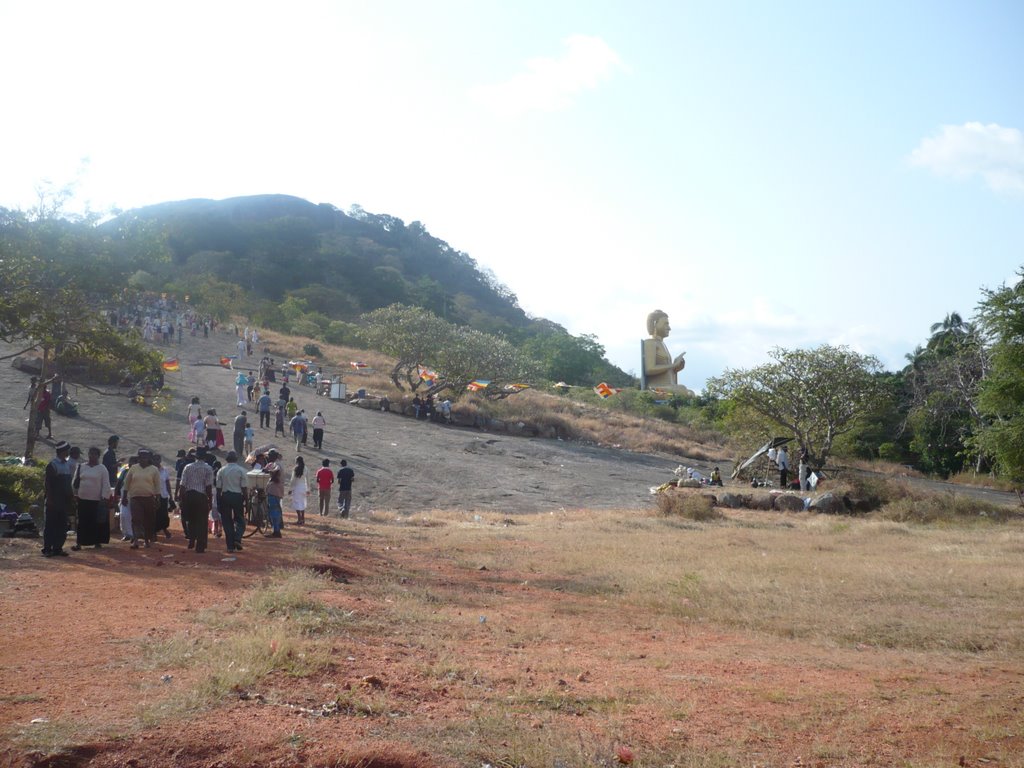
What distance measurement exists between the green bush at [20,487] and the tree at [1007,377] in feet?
67.8

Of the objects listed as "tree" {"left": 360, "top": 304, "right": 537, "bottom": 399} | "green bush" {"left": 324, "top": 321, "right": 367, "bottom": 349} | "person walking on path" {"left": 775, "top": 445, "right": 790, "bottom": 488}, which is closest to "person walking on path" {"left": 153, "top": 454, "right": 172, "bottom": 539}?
"person walking on path" {"left": 775, "top": 445, "right": 790, "bottom": 488}

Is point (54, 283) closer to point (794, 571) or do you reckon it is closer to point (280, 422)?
point (280, 422)

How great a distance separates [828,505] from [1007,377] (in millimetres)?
5370

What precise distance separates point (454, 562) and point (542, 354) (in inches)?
2488

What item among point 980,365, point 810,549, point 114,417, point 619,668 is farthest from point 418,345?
point 619,668

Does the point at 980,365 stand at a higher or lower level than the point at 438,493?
higher

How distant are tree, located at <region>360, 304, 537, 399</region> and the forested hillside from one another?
22.1 meters

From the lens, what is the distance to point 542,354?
77688mm

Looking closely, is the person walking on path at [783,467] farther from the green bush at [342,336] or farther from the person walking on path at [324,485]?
the green bush at [342,336]

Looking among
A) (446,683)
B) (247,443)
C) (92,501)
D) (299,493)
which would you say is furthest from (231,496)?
(247,443)

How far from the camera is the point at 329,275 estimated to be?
117 m

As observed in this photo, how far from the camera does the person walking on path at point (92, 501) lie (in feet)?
41.2

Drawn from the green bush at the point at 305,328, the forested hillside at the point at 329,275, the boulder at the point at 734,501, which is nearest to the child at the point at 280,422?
the boulder at the point at 734,501

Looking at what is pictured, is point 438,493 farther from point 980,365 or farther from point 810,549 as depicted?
point 980,365
